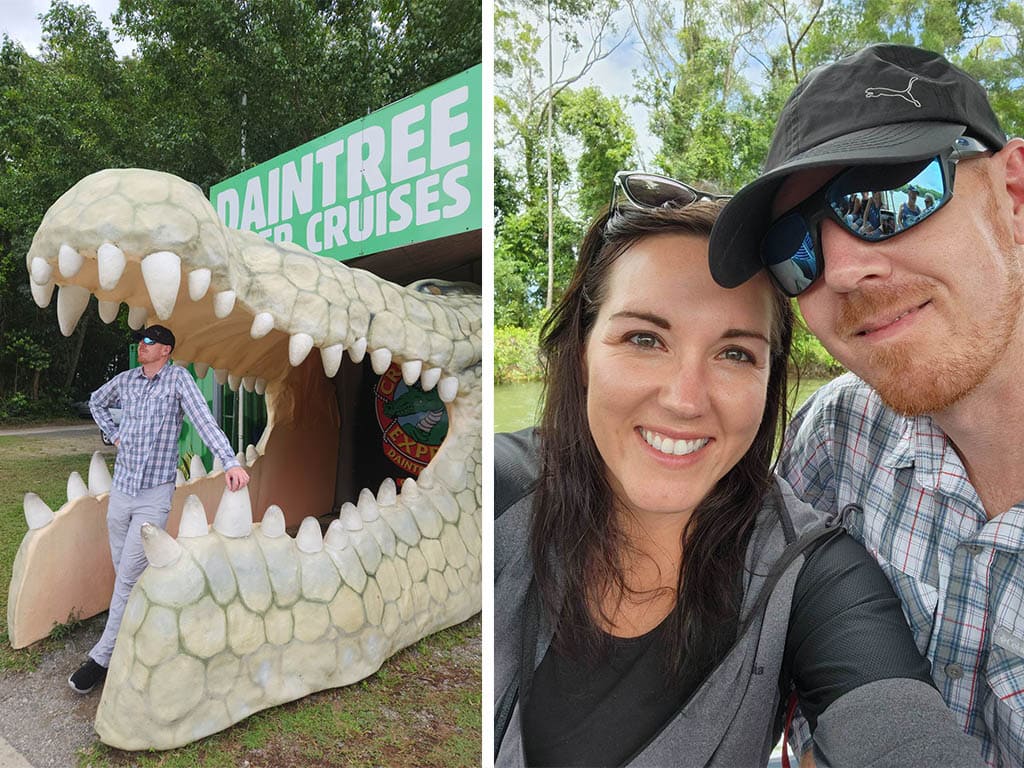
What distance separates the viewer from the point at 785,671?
76 centimetres

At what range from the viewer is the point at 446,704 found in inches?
66.2

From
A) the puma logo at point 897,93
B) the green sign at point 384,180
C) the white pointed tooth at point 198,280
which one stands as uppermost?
the green sign at point 384,180

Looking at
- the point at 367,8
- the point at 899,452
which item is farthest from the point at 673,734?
the point at 367,8

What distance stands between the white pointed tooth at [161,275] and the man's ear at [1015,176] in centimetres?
129

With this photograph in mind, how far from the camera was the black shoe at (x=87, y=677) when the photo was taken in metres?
1.63

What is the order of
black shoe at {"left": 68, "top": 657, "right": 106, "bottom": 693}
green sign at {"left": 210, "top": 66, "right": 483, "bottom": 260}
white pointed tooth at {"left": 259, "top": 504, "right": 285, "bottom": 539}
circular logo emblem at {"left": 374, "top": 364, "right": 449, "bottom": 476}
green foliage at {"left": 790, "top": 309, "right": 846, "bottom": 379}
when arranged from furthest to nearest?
circular logo emblem at {"left": 374, "top": 364, "right": 449, "bottom": 476} → green sign at {"left": 210, "top": 66, "right": 483, "bottom": 260} → black shoe at {"left": 68, "top": 657, "right": 106, "bottom": 693} → white pointed tooth at {"left": 259, "top": 504, "right": 285, "bottom": 539} → green foliage at {"left": 790, "top": 309, "right": 846, "bottom": 379}

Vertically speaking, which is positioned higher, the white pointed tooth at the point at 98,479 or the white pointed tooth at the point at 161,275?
the white pointed tooth at the point at 161,275

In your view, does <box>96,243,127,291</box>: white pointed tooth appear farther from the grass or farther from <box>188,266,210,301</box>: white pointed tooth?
the grass

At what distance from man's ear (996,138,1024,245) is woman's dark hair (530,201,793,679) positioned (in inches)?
9.0

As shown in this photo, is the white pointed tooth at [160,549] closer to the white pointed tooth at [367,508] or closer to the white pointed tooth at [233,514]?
the white pointed tooth at [233,514]

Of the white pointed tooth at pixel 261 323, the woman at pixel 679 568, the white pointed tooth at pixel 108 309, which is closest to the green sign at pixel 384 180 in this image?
the white pointed tooth at pixel 261 323

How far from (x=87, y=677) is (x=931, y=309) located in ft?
6.06

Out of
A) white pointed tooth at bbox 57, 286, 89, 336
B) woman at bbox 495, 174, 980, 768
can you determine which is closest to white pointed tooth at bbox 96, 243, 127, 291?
white pointed tooth at bbox 57, 286, 89, 336

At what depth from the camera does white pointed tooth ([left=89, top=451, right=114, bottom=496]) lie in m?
1.87
